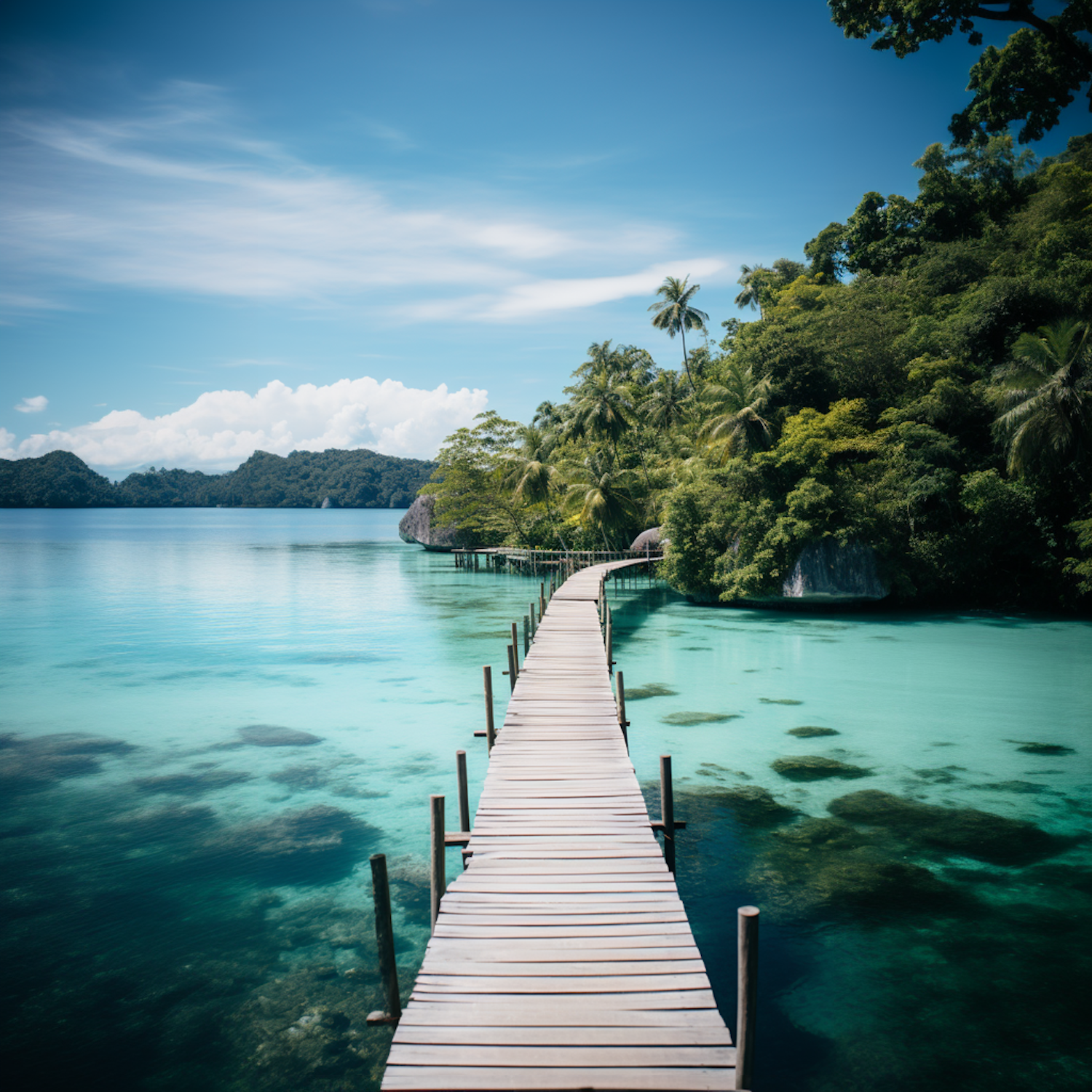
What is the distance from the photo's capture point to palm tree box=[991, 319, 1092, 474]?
1936cm

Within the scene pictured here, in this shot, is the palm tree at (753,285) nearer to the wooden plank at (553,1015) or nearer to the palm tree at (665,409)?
the palm tree at (665,409)

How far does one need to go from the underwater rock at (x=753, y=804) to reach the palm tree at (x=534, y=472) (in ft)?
97.4

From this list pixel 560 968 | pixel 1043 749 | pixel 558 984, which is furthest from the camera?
pixel 1043 749

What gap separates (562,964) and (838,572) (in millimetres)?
21578

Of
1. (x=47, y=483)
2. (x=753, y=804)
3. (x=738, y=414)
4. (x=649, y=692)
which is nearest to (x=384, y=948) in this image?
(x=753, y=804)

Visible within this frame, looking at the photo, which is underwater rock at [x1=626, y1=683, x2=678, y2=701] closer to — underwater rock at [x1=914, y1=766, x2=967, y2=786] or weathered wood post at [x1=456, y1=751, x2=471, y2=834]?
underwater rock at [x1=914, y1=766, x2=967, y2=786]

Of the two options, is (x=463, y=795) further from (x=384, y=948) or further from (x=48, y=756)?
(x=48, y=756)

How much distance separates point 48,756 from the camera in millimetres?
12062

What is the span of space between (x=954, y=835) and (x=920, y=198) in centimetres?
3350

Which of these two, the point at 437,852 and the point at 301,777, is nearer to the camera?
the point at 437,852

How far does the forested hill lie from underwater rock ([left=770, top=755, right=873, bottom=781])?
154m

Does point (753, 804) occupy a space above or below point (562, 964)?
below

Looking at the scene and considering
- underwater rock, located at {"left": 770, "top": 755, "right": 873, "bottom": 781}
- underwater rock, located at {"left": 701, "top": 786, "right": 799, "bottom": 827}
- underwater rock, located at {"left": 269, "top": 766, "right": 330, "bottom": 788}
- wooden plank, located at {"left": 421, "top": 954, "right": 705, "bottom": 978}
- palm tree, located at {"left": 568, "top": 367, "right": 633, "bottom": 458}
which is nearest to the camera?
wooden plank, located at {"left": 421, "top": 954, "right": 705, "bottom": 978}

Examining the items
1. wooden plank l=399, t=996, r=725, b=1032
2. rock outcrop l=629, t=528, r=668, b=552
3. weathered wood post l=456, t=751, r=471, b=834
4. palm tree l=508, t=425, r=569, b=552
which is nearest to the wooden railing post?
weathered wood post l=456, t=751, r=471, b=834
